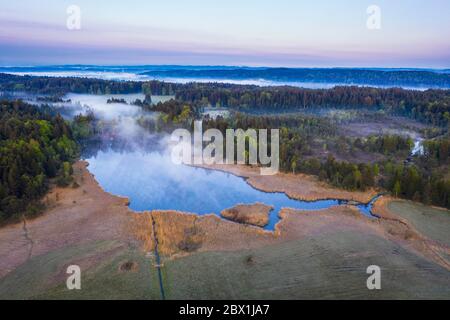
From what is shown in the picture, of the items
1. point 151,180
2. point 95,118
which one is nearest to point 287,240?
point 151,180

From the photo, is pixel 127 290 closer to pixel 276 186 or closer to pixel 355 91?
pixel 276 186

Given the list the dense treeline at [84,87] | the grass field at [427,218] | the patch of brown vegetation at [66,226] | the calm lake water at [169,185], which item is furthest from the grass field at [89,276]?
the dense treeline at [84,87]

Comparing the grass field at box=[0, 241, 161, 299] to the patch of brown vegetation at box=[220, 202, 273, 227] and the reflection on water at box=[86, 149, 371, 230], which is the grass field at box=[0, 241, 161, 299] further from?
the patch of brown vegetation at box=[220, 202, 273, 227]

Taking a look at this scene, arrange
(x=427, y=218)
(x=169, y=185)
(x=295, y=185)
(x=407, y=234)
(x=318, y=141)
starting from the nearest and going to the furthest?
(x=407, y=234) < (x=427, y=218) < (x=295, y=185) < (x=169, y=185) < (x=318, y=141)

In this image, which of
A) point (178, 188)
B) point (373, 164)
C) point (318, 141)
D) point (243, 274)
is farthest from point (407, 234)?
point (318, 141)

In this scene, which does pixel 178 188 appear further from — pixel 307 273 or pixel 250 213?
pixel 307 273

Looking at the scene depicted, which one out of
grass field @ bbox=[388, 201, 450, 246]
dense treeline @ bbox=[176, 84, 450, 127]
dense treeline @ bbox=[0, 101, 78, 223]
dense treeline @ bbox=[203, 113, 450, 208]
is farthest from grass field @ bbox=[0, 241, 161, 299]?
dense treeline @ bbox=[176, 84, 450, 127]

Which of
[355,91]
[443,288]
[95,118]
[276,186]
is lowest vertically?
[443,288]
